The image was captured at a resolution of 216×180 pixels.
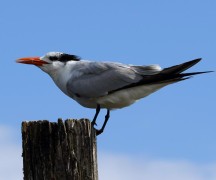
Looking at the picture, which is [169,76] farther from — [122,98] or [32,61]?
[32,61]

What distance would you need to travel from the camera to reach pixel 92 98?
751 cm

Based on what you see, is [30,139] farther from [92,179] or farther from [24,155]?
[92,179]

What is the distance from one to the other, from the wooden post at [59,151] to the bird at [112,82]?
2.89 meters

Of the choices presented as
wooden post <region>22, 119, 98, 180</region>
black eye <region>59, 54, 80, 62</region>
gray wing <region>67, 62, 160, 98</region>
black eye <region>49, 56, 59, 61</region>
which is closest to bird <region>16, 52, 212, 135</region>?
gray wing <region>67, 62, 160, 98</region>

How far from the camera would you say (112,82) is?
25.1 ft

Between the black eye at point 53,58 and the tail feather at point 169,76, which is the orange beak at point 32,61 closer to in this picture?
the black eye at point 53,58

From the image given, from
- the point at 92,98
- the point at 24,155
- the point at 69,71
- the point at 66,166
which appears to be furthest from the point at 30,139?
the point at 69,71

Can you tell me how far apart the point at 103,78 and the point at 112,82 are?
158 millimetres

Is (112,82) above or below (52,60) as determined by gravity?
below

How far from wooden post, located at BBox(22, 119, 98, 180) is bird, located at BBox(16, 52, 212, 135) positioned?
9.49 feet

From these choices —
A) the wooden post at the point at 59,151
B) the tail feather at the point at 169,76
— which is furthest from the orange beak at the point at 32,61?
the wooden post at the point at 59,151

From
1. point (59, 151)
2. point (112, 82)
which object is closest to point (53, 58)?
point (112, 82)

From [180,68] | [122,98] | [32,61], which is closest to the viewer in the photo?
[180,68]

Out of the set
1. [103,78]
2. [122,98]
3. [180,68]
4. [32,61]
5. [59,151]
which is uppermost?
[32,61]
